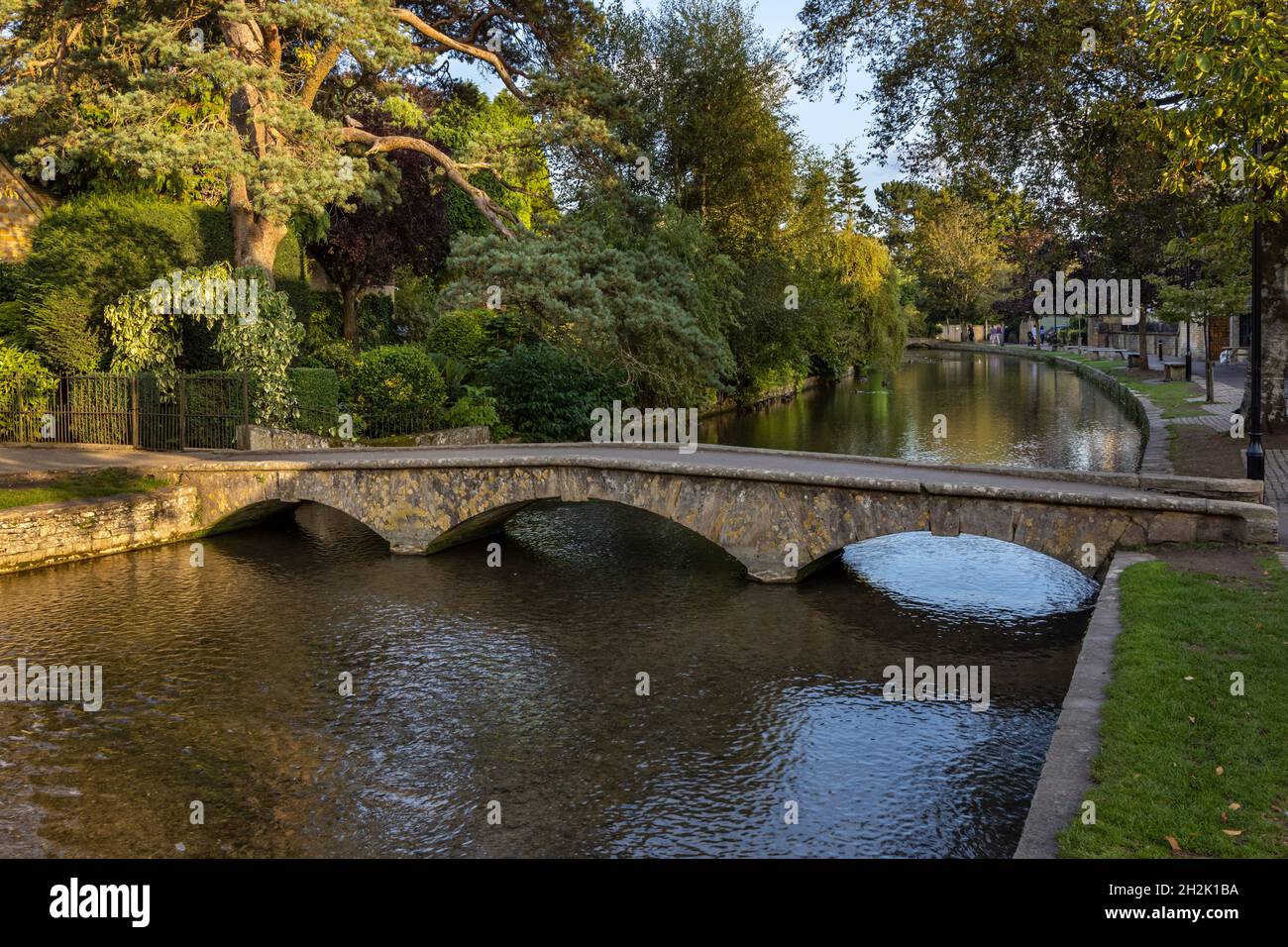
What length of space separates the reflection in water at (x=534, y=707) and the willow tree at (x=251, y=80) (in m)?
9.76

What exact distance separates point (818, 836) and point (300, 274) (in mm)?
31854

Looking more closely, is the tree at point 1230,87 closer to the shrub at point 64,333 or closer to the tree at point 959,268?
the shrub at point 64,333

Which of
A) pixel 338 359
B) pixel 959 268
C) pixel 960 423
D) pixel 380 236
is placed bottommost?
pixel 960 423

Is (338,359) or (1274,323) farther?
(338,359)

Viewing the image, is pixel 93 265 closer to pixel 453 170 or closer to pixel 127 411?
pixel 127 411

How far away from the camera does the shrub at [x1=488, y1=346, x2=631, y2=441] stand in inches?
1176

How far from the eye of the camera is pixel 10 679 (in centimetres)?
1349

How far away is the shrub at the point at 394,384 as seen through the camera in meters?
27.0

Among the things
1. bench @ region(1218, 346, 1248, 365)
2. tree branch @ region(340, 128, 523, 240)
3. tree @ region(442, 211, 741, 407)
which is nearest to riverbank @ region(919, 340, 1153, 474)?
bench @ region(1218, 346, 1248, 365)

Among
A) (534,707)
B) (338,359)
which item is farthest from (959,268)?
(534,707)

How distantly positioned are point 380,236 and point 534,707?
27.9 m

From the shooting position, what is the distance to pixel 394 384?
2698cm

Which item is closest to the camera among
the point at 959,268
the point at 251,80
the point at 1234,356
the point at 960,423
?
the point at 251,80
